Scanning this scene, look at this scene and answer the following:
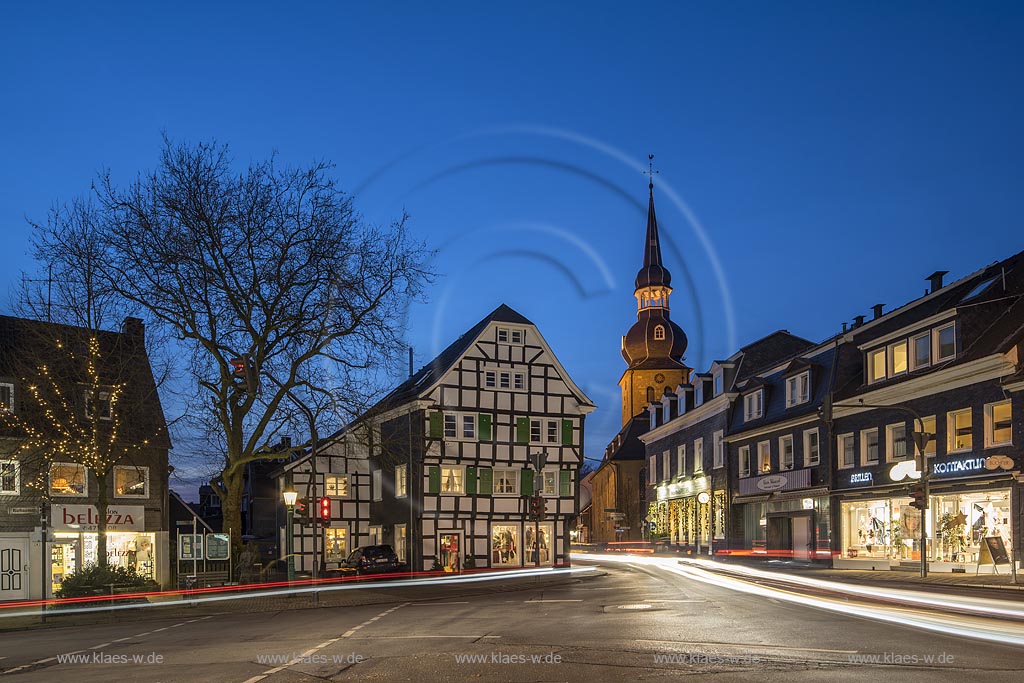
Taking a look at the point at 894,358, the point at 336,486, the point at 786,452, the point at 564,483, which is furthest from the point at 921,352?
the point at 336,486

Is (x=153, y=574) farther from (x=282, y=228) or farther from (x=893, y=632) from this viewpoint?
(x=893, y=632)

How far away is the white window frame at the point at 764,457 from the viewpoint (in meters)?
52.6

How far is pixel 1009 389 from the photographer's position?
111 feet

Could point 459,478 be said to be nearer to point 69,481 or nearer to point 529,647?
point 69,481

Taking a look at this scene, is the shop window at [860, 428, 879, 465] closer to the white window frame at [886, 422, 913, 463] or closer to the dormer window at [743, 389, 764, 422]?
the white window frame at [886, 422, 913, 463]

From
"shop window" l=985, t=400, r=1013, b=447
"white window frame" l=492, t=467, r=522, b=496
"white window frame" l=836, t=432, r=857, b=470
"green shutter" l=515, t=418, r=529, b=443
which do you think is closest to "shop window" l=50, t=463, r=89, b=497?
"white window frame" l=492, t=467, r=522, b=496

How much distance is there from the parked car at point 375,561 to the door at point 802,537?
19915 mm

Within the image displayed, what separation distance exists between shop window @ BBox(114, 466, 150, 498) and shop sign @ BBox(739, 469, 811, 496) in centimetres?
3025

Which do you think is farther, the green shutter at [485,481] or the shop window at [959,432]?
the green shutter at [485,481]

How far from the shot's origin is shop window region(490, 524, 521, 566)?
53625 mm

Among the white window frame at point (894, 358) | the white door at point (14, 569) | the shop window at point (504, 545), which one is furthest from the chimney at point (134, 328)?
the white window frame at point (894, 358)

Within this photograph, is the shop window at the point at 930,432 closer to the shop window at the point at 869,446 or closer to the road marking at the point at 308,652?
the shop window at the point at 869,446

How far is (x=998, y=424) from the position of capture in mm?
35031

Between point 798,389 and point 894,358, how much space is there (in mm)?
8645
